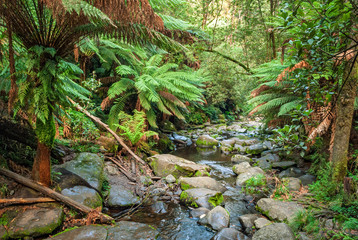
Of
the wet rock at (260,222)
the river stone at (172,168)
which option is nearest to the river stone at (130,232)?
the wet rock at (260,222)

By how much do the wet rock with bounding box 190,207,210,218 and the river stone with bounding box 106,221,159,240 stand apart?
844 millimetres

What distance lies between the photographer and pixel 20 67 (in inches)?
110

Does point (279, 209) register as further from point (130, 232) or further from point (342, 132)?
point (130, 232)

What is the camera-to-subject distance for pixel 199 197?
3.65 m

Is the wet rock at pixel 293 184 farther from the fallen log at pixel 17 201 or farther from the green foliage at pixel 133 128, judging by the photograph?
the fallen log at pixel 17 201

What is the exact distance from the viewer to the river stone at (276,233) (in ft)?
7.58

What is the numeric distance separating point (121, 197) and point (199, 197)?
1328mm

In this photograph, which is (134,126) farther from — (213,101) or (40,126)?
(213,101)

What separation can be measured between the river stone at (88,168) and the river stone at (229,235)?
1.86 meters

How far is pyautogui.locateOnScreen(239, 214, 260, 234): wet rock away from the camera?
291cm

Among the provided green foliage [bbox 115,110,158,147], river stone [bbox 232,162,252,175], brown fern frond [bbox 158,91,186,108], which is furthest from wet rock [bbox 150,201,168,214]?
brown fern frond [bbox 158,91,186,108]

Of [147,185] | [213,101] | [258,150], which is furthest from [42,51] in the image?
[213,101]

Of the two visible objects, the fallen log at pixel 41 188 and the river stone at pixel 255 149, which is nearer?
the fallen log at pixel 41 188

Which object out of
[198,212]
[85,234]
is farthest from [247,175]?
[85,234]
